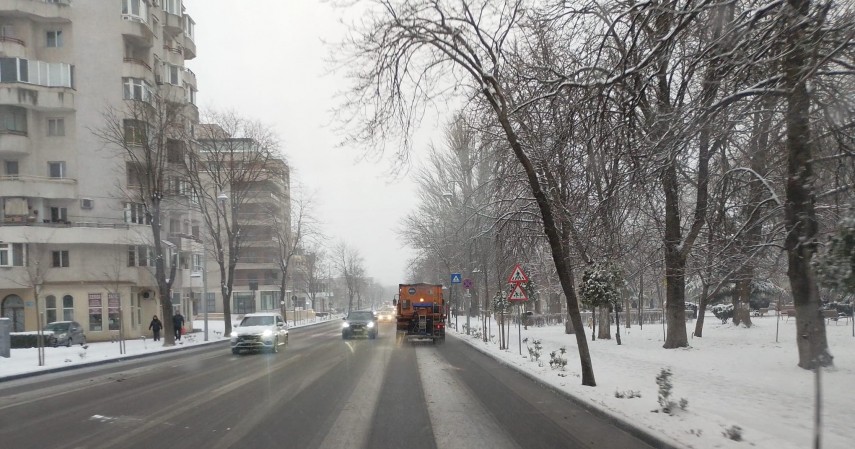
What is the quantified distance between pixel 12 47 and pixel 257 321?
22439mm

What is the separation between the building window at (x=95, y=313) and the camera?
35.0 meters

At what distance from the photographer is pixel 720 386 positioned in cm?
1159

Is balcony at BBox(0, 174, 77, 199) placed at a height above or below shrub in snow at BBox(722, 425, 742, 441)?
above

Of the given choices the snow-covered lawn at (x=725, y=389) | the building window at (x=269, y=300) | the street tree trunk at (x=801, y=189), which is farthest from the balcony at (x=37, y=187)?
the building window at (x=269, y=300)

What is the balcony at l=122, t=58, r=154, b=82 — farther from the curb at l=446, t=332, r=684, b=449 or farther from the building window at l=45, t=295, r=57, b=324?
the curb at l=446, t=332, r=684, b=449

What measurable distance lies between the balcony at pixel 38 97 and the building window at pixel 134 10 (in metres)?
5.90

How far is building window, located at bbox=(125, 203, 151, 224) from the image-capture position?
1454 inches

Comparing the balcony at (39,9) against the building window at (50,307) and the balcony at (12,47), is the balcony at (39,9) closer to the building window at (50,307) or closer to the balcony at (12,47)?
the balcony at (12,47)

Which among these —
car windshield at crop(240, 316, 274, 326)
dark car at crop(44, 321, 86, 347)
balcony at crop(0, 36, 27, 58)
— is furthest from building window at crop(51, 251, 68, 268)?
car windshield at crop(240, 316, 274, 326)

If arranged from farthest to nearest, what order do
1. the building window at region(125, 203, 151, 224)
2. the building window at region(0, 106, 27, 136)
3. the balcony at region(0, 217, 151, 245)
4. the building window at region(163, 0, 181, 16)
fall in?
the building window at region(163, 0, 181, 16), the building window at region(125, 203, 151, 224), the building window at region(0, 106, 27, 136), the balcony at region(0, 217, 151, 245)

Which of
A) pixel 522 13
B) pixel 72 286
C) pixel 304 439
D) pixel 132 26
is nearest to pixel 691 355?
pixel 522 13

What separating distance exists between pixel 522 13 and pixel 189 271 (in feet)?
129

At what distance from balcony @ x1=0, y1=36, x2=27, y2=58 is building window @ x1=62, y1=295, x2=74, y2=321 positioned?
13.6m

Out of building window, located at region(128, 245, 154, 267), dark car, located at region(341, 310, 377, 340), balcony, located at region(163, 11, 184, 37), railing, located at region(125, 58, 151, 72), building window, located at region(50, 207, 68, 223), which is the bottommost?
dark car, located at region(341, 310, 377, 340)
